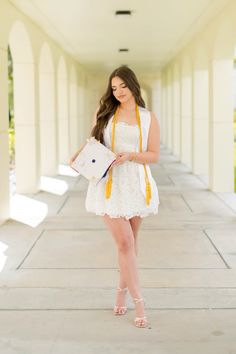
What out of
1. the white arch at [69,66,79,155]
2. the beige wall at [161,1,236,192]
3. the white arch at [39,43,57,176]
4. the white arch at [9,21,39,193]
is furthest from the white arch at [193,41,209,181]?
the white arch at [69,66,79,155]

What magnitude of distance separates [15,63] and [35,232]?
179 inches

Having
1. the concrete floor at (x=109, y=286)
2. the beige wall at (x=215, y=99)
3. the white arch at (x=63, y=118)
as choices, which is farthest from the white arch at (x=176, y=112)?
the concrete floor at (x=109, y=286)

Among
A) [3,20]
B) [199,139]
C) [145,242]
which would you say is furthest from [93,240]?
[199,139]

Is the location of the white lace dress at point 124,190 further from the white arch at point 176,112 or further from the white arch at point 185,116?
the white arch at point 176,112

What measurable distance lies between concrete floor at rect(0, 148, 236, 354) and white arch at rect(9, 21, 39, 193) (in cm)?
250

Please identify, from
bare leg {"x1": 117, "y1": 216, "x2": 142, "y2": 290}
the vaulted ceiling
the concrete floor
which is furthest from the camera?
the vaulted ceiling

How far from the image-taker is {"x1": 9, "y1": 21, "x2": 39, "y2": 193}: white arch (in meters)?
10.9

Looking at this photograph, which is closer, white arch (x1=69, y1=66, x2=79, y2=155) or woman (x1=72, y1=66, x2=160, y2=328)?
woman (x1=72, y1=66, x2=160, y2=328)

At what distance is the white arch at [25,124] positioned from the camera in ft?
35.9

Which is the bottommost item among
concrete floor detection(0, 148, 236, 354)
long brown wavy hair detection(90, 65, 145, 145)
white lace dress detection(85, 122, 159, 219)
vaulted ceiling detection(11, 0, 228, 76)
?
concrete floor detection(0, 148, 236, 354)

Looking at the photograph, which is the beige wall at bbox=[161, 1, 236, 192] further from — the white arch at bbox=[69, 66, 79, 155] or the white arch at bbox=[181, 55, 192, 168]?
the white arch at bbox=[69, 66, 79, 155]

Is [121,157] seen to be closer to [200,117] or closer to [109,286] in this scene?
[109,286]

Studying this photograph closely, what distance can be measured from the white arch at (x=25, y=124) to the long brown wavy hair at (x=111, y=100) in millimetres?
7034

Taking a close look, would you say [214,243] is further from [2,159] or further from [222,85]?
[222,85]
